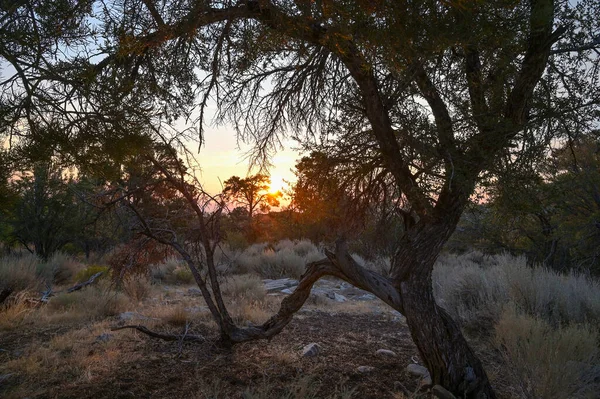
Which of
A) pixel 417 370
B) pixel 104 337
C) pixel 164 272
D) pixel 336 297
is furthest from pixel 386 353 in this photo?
pixel 164 272

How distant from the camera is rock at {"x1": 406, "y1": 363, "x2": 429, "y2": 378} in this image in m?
4.59

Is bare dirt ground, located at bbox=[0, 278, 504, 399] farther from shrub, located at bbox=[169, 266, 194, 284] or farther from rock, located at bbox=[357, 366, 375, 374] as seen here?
shrub, located at bbox=[169, 266, 194, 284]

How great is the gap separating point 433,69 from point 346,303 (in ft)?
22.8

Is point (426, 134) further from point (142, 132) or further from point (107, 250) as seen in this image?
point (107, 250)

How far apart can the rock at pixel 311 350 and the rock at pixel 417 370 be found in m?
1.16

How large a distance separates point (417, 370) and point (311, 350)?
4.34 feet

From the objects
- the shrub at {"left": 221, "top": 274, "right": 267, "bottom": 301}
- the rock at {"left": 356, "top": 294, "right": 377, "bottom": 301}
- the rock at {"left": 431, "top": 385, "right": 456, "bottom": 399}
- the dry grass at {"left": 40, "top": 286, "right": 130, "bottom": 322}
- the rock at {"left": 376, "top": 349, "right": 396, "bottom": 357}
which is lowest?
the rock at {"left": 356, "top": 294, "right": 377, "bottom": 301}

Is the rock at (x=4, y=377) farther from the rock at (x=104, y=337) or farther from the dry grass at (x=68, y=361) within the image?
the rock at (x=104, y=337)

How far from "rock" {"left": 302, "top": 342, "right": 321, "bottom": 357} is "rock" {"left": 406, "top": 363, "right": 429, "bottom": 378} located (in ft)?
3.80

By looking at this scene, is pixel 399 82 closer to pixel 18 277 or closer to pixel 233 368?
pixel 233 368

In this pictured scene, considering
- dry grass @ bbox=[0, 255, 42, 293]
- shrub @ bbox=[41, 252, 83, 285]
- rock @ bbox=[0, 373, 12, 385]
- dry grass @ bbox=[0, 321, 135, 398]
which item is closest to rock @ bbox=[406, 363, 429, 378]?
dry grass @ bbox=[0, 321, 135, 398]

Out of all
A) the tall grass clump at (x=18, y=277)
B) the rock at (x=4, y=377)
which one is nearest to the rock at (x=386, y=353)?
the rock at (x=4, y=377)

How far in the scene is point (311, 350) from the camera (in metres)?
5.25

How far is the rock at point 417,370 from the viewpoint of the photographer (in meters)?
4.59
